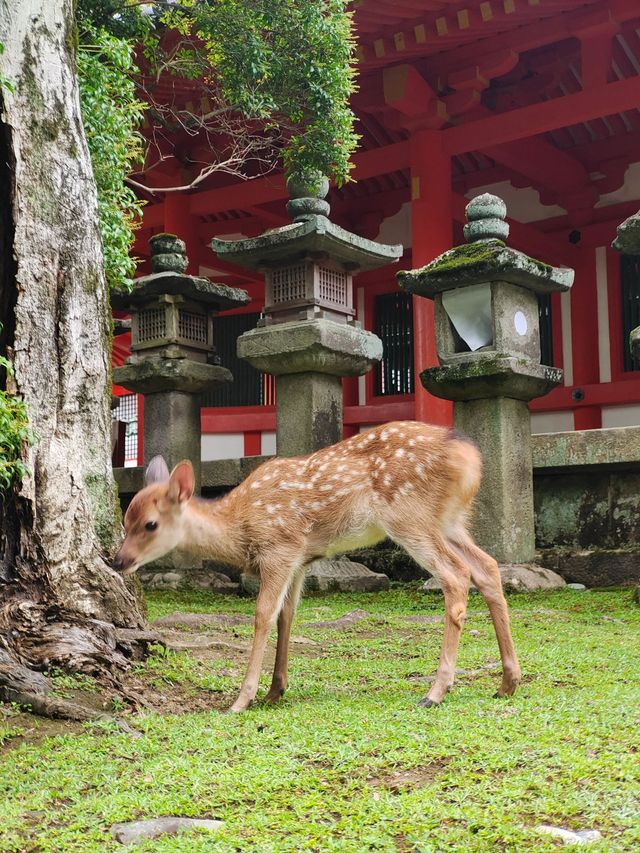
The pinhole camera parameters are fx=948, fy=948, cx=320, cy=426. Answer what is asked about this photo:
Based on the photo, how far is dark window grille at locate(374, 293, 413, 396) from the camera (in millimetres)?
14875

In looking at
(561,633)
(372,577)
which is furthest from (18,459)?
(372,577)

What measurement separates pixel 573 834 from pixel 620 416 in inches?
459

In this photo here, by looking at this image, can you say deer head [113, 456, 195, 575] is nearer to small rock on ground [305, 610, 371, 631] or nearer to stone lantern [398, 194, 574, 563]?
small rock on ground [305, 610, 371, 631]

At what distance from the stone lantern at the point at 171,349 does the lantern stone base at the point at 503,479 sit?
321cm

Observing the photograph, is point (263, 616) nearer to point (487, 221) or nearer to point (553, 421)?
point (487, 221)

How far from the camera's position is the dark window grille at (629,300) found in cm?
1365

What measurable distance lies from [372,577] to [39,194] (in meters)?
5.20

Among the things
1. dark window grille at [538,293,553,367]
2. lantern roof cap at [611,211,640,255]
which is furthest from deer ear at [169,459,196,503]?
dark window grille at [538,293,553,367]

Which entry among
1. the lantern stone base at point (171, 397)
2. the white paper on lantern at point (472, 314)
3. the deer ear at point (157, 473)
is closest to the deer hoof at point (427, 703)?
the deer ear at point (157, 473)

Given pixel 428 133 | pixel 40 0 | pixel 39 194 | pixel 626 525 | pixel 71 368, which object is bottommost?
pixel 626 525

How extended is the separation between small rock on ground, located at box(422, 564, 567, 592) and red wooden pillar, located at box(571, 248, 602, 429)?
18.4 ft

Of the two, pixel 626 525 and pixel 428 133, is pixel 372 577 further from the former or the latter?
pixel 428 133

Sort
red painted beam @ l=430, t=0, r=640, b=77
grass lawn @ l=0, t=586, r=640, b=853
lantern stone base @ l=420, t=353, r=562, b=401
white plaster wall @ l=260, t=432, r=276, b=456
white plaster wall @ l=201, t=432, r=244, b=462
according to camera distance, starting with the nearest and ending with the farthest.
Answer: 1. grass lawn @ l=0, t=586, r=640, b=853
2. lantern stone base @ l=420, t=353, r=562, b=401
3. red painted beam @ l=430, t=0, r=640, b=77
4. white plaster wall @ l=260, t=432, r=276, b=456
5. white plaster wall @ l=201, t=432, r=244, b=462

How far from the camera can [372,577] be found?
8867 mm
